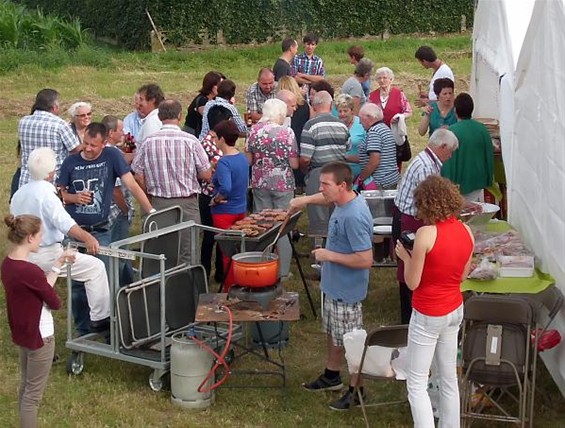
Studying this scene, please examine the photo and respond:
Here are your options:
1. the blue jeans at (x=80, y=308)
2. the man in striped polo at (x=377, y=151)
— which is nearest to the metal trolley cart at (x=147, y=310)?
the blue jeans at (x=80, y=308)

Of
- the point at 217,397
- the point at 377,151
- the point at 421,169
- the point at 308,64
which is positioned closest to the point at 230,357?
the point at 217,397

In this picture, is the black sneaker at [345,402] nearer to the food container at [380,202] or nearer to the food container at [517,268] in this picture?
the food container at [517,268]

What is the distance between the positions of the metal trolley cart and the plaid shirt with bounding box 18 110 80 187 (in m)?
1.55

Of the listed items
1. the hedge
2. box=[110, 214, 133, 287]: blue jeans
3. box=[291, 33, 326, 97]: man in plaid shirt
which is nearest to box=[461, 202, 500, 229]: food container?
box=[110, 214, 133, 287]: blue jeans

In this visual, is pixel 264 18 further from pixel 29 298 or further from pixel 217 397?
pixel 29 298

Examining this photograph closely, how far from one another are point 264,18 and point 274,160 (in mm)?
21487

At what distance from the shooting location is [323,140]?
9.12 m

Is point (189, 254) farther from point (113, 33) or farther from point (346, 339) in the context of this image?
point (113, 33)

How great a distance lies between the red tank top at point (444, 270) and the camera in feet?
18.1

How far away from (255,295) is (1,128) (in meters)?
12.0

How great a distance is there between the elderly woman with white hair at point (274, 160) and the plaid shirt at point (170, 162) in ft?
Answer: 2.02

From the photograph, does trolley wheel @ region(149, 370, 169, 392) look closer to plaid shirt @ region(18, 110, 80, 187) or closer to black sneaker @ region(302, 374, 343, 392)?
black sneaker @ region(302, 374, 343, 392)

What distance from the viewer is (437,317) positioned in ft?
18.3

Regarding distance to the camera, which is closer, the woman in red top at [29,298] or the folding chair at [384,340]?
the woman in red top at [29,298]
